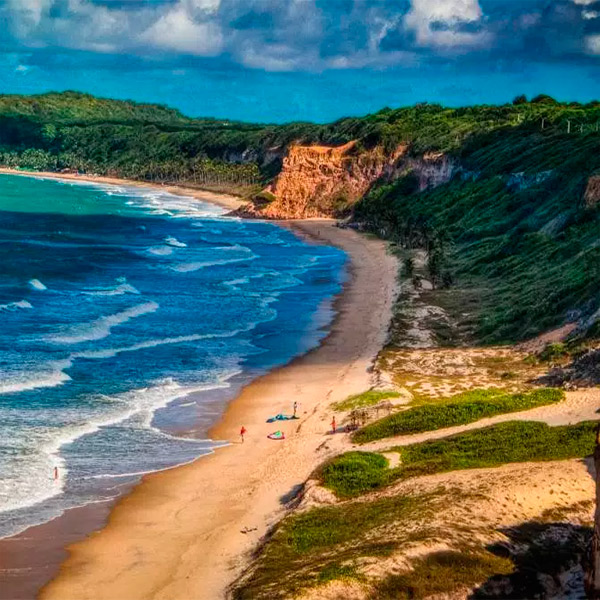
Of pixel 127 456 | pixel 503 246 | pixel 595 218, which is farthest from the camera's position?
pixel 503 246

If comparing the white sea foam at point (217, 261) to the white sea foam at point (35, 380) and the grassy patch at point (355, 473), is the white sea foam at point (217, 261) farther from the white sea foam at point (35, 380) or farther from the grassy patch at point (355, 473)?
the grassy patch at point (355, 473)

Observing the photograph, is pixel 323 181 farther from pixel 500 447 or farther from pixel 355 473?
pixel 355 473

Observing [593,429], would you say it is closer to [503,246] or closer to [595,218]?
[595,218]

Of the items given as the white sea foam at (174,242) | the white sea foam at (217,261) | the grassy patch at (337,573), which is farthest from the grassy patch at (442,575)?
the white sea foam at (174,242)

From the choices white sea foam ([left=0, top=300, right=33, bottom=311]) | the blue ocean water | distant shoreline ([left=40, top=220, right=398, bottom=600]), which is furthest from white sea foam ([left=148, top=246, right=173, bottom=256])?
distant shoreline ([left=40, top=220, right=398, bottom=600])

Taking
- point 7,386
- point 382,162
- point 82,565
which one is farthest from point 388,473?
point 382,162

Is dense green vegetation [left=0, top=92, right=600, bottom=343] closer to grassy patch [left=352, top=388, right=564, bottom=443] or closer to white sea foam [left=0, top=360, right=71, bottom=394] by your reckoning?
grassy patch [left=352, top=388, right=564, bottom=443]

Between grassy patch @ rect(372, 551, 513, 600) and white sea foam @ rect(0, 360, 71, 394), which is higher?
grassy patch @ rect(372, 551, 513, 600)
